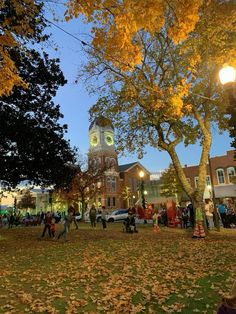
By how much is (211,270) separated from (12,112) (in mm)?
14630

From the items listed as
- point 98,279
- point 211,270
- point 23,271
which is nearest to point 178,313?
point 98,279

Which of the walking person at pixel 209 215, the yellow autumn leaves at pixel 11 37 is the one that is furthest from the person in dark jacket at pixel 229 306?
the walking person at pixel 209 215

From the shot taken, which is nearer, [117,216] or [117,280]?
[117,280]

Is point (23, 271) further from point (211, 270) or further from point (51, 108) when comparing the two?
point (51, 108)

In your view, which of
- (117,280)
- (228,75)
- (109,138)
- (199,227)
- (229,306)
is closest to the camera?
(229,306)

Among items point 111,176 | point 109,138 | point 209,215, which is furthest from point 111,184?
point 209,215

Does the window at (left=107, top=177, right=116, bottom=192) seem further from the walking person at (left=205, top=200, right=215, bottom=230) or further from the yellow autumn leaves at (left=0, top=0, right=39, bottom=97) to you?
the yellow autumn leaves at (left=0, top=0, right=39, bottom=97)

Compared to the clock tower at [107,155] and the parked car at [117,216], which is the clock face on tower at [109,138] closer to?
the clock tower at [107,155]

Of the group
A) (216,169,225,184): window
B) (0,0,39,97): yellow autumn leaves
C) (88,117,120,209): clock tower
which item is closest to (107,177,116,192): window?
(88,117,120,209): clock tower

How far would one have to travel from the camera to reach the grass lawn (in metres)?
5.96

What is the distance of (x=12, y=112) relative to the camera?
18969 millimetres

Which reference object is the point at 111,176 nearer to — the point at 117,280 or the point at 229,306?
the point at 117,280

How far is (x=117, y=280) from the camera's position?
307 inches

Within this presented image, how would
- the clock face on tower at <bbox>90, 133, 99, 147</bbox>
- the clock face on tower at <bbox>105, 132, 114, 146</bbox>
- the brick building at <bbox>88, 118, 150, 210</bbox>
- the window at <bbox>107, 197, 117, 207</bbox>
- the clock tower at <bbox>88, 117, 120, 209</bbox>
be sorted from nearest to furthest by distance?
the clock tower at <bbox>88, 117, 120, 209</bbox>, the brick building at <bbox>88, 118, 150, 210</bbox>, the window at <bbox>107, 197, 117, 207</bbox>, the clock face on tower at <bbox>90, 133, 99, 147</bbox>, the clock face on tower at <bbox>105, 132, 114, 146</bbox>
